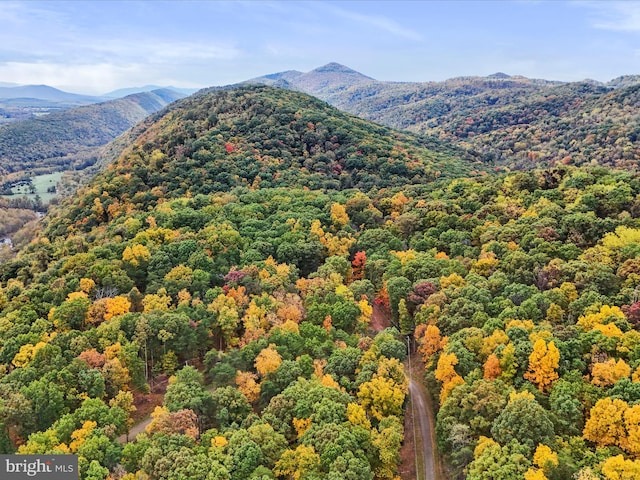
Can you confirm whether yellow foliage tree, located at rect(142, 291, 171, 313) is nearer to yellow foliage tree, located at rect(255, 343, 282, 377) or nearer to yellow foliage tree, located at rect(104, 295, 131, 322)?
yellow foliage tree, located at rect(104, 295, 131, 322)

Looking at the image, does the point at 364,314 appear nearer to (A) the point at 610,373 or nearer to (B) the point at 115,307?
(A) the point at 610,373

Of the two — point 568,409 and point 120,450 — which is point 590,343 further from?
point 120,450

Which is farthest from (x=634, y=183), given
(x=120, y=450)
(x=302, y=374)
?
(x=120, y=450)

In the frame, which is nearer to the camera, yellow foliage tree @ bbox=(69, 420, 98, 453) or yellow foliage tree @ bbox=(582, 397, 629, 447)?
yellow foliage tree @ bbox=(582, 397, 629, 447)

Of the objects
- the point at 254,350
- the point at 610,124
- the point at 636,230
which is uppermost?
the point at 610,124

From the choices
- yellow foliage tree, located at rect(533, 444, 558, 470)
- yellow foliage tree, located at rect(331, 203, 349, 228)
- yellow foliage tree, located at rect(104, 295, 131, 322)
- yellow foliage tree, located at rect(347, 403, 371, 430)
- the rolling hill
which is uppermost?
the rolling hill

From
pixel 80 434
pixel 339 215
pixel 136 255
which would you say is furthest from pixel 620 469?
pixel 136 255

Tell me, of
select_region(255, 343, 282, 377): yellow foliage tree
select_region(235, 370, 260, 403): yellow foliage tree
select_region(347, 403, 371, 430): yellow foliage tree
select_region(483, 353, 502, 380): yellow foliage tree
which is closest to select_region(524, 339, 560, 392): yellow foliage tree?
select_region(483, 353, 502, 380): yellow foliage tree
